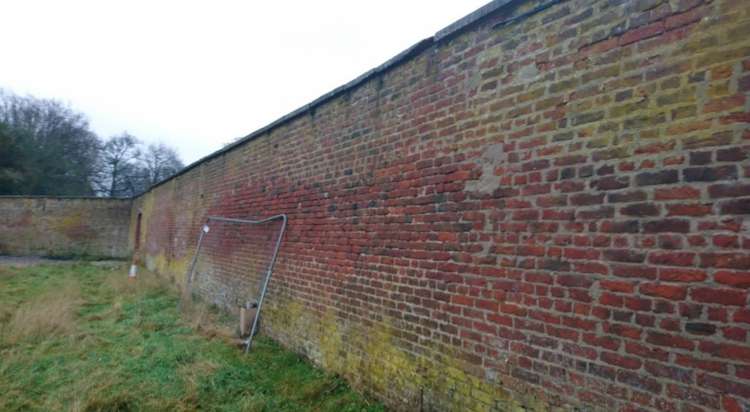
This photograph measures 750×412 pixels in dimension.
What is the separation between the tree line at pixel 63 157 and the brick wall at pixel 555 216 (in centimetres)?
1808

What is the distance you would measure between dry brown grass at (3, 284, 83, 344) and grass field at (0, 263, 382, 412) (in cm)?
1

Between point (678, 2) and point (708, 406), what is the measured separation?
2.05 meters

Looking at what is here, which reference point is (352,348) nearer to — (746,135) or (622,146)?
(622,146)

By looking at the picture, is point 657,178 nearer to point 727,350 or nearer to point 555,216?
point 555,216

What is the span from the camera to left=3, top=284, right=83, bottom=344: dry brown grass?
5695 millimetres

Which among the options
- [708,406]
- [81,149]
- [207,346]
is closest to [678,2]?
[708,406]

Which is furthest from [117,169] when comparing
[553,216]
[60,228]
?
[553,216]

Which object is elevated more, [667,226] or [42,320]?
[667,226]

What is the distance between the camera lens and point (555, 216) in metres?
2.47

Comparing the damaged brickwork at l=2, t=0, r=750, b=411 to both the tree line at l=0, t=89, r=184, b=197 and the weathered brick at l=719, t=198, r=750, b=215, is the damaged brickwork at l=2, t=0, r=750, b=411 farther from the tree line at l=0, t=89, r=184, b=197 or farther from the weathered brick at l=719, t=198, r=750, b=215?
the tree line at l=0, t=89, r=184, b=197

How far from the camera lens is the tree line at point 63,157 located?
2331 cm

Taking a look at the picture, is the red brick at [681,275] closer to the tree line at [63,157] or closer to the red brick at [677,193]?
the red brick at [677,193]

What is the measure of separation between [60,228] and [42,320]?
16.4 metres

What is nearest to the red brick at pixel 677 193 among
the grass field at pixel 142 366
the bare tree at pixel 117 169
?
the grass field at pixel 142 366
